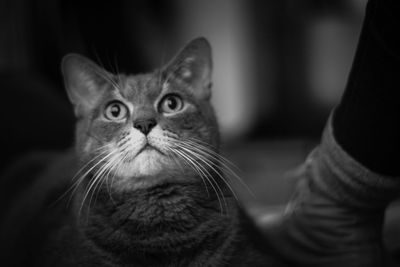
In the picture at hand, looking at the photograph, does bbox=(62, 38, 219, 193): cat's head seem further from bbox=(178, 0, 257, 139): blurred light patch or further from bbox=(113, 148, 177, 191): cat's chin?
bbox=(178, 0, 257, 139): blurred light patch

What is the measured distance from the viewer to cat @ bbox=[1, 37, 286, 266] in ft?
3.11

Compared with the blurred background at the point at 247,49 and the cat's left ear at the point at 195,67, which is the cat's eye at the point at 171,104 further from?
the blurred background at the point at 247,49

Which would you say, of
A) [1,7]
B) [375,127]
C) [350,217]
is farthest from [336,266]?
[1,7]

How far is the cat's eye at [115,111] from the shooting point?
1043 mm

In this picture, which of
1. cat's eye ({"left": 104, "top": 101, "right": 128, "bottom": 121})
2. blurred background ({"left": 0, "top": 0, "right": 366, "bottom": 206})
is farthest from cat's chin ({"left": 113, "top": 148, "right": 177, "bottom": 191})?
blurred background ({"left": 0, "top": 0, "right": 366, "bottom": 206})

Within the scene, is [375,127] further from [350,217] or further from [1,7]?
[1,7]

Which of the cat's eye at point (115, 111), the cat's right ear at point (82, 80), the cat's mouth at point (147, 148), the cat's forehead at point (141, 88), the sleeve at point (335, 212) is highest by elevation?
the cat's right ear at point (82, 80)

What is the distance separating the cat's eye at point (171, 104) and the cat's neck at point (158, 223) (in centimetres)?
17

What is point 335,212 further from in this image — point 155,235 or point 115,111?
point 115,111

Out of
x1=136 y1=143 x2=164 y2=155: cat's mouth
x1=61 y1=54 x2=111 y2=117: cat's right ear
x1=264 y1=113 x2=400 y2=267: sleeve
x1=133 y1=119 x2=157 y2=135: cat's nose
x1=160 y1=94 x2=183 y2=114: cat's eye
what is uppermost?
x1=61 y1=54 x2=111 y2=117: cat's right ear

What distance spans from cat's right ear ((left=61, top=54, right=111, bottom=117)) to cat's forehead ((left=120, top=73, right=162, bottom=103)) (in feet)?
0.21

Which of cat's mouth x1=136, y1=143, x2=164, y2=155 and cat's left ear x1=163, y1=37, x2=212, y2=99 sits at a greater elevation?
cat's left ear x1=163, y1=37, x2=212, y2=99

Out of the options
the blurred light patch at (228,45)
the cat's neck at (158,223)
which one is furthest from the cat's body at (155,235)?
the blurred light patch at (228,45)

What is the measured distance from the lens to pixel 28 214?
1.32 meters
